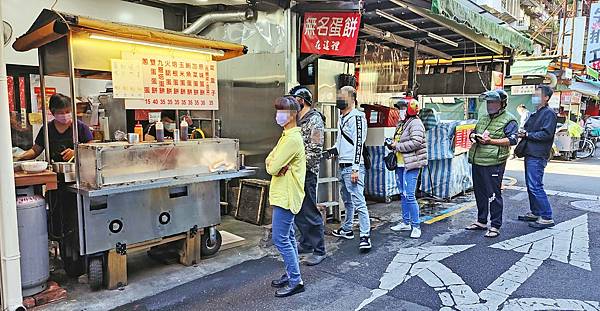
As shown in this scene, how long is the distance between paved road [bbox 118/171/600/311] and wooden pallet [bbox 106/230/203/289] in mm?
434

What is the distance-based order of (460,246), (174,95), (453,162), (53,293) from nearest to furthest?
(53,293)
(174,95)
(460,246)
(453,162)

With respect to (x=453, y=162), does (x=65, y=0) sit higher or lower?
higher

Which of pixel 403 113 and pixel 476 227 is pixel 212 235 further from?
pixel 476 227

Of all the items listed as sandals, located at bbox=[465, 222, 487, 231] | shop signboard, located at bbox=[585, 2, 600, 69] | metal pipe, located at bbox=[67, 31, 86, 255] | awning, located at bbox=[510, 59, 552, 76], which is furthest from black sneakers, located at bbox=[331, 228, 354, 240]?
shop signboard, located at bbox=[585, 2, 600, 69]

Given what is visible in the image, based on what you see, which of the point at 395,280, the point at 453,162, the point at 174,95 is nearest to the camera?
the point at 395,280

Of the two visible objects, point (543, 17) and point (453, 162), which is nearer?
point (453, 162)

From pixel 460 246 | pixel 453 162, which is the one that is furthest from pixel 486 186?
pixel 453 162

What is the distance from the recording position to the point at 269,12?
620cm

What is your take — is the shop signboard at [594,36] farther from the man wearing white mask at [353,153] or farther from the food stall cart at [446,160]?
the man wearing white mask at [353,153]

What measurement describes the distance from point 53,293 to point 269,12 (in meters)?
4.42

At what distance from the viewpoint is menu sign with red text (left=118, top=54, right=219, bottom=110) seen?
4.34m

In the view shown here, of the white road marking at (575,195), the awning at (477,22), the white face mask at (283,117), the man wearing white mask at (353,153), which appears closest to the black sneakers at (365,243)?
the man wearing white mask at (353,153)

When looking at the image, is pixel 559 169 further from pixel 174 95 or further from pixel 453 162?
pixel 174 95

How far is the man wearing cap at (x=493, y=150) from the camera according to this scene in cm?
551
